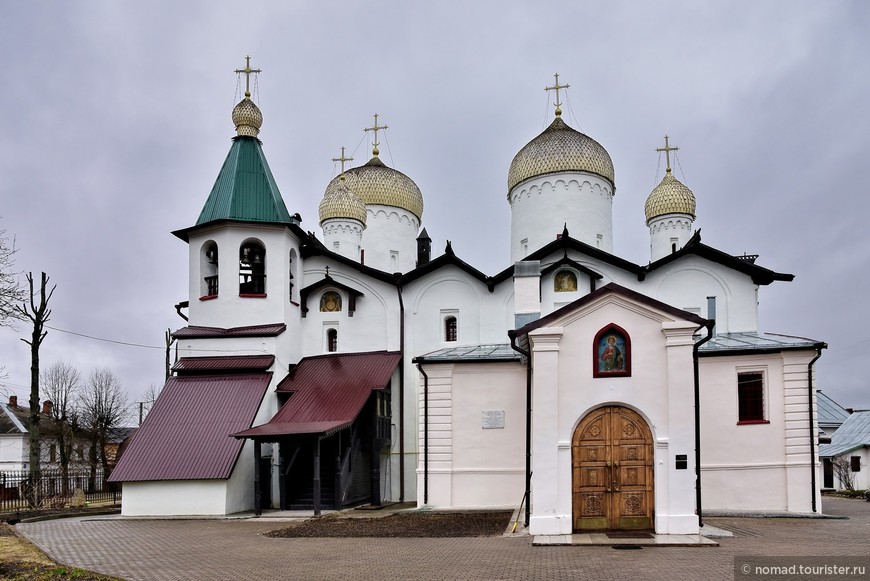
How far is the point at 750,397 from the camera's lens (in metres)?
17.9

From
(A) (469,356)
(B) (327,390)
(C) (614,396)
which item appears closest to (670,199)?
(A) (469,356)

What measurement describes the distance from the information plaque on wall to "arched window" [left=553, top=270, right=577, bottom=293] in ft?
16.1

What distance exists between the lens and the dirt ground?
13.7 m

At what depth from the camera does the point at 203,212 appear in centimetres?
2278

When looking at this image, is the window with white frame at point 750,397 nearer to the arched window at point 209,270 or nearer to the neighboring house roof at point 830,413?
the arched window at point 209,270

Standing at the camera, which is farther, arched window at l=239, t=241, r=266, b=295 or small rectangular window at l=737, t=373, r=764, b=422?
arched window at l=239, t=241, r=266, b=295

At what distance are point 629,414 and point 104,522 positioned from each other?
11524 mm

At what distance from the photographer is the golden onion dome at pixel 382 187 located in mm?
29672

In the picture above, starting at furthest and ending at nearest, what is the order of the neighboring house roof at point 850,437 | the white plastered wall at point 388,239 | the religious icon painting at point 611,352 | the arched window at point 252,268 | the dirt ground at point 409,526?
the neighboring house roof at point 850,437, the white plastered wall at point 388,239, the arched window at point 252,268, the dirt ground at point 409,526, the religious icon painting at point 611,352

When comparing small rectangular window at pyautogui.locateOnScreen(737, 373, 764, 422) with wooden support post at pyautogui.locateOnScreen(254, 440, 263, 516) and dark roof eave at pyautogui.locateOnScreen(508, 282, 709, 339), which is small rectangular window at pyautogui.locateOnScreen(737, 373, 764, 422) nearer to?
dark roof eave at pyautogui.locateOnScreen(508, 282, 709, 339)

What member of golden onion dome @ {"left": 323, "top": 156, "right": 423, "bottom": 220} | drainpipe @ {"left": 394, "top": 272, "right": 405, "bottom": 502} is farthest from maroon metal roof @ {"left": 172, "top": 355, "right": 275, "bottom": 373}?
golden onion dome @ {"left": 323, "top": 156, "right": 423, "bottom": 220}

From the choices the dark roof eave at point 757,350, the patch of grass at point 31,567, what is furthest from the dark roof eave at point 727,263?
the patch of grass at point 31,567

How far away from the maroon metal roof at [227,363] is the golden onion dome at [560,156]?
33.9ft

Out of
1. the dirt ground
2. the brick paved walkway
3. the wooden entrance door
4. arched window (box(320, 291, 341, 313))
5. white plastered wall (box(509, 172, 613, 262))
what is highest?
white plastered wall (box(509, 172, 613, 262))
